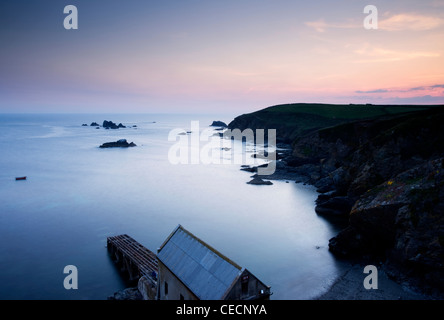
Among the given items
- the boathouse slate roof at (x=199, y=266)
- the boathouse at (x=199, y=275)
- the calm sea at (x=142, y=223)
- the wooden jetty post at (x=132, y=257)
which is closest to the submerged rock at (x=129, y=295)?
the wooden jetty post at (x=132, y=257)

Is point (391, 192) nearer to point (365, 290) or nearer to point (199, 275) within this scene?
point (365, 290)

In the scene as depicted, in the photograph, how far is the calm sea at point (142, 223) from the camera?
101ft

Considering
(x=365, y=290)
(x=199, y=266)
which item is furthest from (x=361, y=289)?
(x=199, y=266)

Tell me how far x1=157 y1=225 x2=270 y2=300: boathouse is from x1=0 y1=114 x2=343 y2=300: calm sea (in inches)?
467

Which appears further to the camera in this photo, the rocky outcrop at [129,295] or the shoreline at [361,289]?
the shoreline at [361,289]

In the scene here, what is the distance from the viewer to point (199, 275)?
17.4 metres

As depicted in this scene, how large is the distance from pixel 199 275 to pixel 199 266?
1.90 feet

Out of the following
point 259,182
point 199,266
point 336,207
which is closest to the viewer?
point 199,266

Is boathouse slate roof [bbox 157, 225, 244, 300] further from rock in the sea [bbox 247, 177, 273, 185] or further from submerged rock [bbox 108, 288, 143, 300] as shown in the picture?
rock in the sea [bbox 247, 177, 273, 185]

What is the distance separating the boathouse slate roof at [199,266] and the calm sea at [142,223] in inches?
498

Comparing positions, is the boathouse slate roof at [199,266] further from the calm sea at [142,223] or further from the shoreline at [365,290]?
the shoreline at [365,290]
